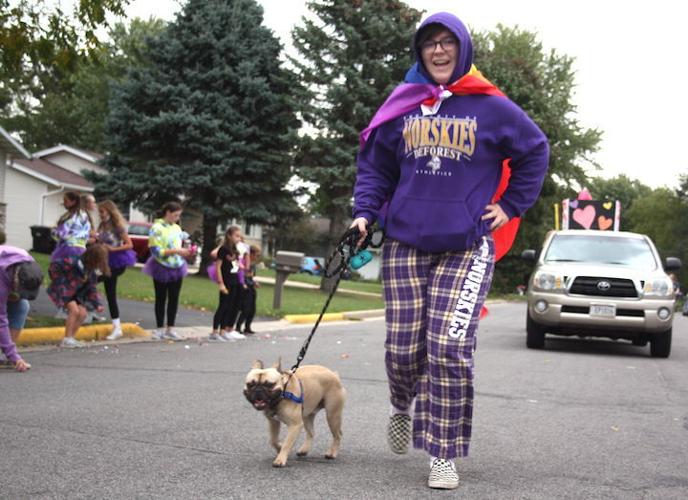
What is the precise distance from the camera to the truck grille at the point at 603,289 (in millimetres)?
12258

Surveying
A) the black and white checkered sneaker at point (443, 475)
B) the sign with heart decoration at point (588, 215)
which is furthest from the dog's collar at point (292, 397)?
the sign with heart decoration at point (588, 215)

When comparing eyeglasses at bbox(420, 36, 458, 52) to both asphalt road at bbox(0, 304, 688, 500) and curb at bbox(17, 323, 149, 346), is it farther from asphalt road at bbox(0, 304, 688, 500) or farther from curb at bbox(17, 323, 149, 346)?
curb at bbox(17, 323, 149, 346)

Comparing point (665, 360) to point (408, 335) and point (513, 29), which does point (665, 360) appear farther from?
point (513, 29)

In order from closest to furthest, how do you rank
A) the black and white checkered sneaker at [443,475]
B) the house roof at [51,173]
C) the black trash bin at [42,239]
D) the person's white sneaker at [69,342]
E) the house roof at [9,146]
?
1. the black and white checkered sneaker at [443,475]
2. the person's white sneaker at [69,342]
3. the house roof at [9,146]
4. the black trash bin at [42,239]
5. the house roof at [51,173]

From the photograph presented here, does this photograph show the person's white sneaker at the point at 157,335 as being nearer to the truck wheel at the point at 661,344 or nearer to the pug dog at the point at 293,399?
the truck wheel at the point at 661,344

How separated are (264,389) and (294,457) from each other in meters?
0.73

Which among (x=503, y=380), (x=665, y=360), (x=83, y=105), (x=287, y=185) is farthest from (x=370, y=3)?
(x=83, y=105)

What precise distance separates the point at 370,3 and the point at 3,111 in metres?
47.1

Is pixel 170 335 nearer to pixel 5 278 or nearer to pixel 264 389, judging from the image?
pixel 5 278

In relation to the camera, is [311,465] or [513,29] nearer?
[311,465]

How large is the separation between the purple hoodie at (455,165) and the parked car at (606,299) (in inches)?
320

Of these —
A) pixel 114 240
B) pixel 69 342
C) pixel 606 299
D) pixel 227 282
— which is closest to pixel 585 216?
pixel 606 299

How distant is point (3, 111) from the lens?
6800 centimetres

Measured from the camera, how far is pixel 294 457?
4.75 m
